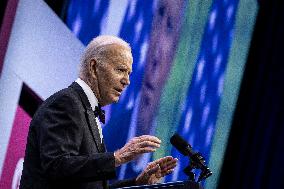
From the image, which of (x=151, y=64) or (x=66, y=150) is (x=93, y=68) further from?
(x=151, y=64)

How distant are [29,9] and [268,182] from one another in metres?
2.87

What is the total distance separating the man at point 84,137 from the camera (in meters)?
1.69

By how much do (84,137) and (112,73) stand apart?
26cm

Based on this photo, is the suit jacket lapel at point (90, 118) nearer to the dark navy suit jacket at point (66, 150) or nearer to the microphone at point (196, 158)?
the dark navy suit jacket at point (66, 150)

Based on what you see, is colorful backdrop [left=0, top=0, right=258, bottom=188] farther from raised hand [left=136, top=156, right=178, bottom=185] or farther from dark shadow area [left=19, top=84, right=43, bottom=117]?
raised hand [left=136, top=156, right=178, bottom=185]

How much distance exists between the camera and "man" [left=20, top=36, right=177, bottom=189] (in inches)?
66.6

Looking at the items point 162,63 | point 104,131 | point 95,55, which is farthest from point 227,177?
point 95,55

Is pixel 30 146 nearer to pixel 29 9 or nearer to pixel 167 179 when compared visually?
pixel 29 9

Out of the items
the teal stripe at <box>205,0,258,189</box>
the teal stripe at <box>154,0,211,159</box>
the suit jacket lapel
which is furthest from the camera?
the teal stripe at <box>205,0,258,189</box>

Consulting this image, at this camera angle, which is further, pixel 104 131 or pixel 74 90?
pixel 104 131

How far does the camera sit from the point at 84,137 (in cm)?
182

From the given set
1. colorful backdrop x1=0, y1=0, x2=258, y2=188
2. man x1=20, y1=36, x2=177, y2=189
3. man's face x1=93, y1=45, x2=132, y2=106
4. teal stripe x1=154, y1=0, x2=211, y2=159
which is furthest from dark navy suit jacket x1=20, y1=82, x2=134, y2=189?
teal stripe x1=154, y1=0, x2=211, y2=159

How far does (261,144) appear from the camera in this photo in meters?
4.79

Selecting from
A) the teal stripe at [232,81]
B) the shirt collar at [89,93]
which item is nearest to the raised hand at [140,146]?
the shirt collar at [89,93]
